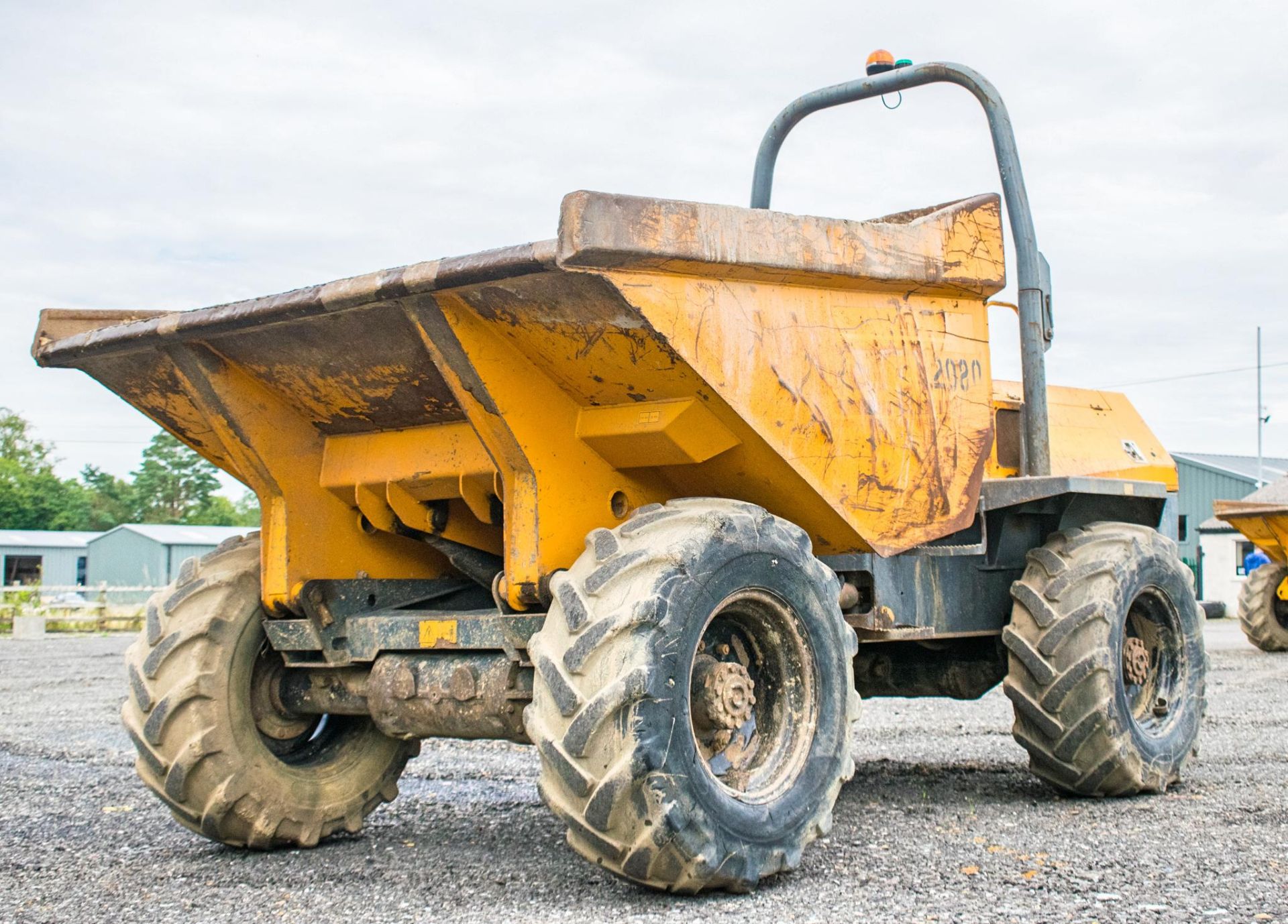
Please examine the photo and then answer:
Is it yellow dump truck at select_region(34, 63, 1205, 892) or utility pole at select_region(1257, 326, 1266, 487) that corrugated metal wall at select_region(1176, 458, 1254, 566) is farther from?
yellow dump truck at select_region(34, 63, 1205, 892)

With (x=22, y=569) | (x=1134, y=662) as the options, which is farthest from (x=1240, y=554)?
(x=22, y=569)

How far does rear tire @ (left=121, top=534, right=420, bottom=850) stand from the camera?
4844mm

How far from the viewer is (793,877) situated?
14.3 ft

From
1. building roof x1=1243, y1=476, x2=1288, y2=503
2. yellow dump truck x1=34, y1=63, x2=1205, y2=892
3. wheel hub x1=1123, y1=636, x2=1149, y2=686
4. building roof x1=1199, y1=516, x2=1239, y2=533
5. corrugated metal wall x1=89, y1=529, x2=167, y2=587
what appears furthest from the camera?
corrugated metal wall x1=89, y1=529, x2=167, y2=587

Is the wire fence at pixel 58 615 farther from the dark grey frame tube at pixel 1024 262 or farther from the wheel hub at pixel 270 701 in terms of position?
the dark grey frame tube at pixel 1024 262

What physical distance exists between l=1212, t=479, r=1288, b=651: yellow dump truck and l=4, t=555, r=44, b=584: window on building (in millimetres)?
45538

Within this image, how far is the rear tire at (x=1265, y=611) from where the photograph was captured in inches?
652

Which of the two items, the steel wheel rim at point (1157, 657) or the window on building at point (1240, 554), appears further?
the window on building at point (1240, 554)

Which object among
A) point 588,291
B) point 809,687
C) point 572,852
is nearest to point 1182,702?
point 809,687

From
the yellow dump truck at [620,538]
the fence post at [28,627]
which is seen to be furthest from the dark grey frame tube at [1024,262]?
the fence post at [28,627]

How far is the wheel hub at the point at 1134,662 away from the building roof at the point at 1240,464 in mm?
39696

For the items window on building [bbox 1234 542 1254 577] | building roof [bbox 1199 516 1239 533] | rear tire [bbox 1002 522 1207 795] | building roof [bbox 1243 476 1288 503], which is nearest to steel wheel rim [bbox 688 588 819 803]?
rear tire [bbox 1002 522 1207 795]

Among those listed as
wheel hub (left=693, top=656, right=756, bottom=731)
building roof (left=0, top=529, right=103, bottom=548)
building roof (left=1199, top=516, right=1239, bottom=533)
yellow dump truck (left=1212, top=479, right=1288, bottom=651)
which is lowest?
building roof (left=0, top=529, right=103, bottom=548)

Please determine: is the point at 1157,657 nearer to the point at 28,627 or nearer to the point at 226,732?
the point at 226,732
